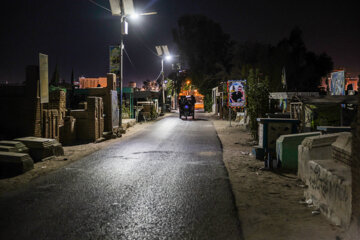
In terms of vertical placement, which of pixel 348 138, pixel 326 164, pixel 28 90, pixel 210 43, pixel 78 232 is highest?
pixel 210 43

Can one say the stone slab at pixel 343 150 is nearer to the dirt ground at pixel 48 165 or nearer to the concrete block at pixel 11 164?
the dirt ground at pixel 48 165

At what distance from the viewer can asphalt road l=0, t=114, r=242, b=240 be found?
4.24 m

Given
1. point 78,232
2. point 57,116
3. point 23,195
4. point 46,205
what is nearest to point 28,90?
point 57,116

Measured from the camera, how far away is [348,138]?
520 cm

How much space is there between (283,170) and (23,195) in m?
6.14

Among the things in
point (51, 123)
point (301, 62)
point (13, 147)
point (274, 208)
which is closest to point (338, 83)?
point (274, 208)

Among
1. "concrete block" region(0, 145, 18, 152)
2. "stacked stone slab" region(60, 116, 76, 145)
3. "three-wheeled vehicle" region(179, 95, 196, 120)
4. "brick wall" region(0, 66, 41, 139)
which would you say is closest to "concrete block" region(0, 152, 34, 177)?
"concrete block" region(0, 145, 18, 152)

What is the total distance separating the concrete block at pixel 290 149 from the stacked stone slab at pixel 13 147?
7.20 metres

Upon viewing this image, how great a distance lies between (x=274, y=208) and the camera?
5.32m

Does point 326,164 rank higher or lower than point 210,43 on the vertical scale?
lower

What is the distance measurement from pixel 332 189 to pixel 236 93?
52.4 ft

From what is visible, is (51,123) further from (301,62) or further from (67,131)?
(301,62)

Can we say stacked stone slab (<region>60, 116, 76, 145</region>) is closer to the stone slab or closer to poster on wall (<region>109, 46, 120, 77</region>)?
poster on wall (<region>109, 46, 120, 77</region>)

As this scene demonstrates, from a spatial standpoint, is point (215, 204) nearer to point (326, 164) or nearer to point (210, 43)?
point (326, 164)
